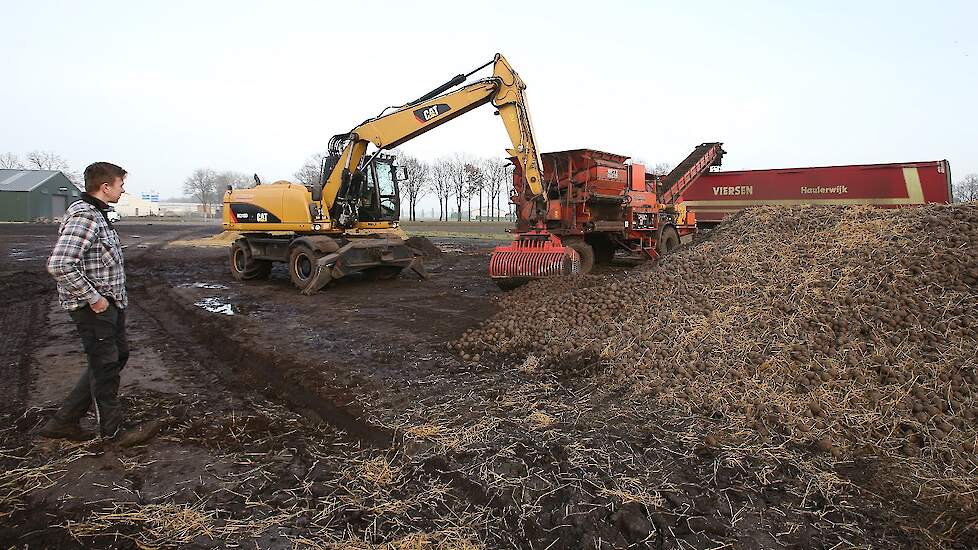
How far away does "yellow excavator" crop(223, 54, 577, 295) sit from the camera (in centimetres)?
1073

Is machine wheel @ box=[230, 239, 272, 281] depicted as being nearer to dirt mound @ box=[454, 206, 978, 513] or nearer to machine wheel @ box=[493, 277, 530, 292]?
machine wheel @ box=[493, 277, 530, 292]

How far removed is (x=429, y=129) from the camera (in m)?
11.2

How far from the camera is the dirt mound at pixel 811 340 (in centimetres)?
370

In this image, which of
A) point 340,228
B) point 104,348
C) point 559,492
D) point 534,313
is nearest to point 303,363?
point 104,348

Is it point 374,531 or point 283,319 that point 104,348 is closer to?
point 374,531

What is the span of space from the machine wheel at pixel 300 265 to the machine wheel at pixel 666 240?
8.34 m

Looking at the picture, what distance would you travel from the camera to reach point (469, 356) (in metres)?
6.07

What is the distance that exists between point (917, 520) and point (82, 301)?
5.21 m

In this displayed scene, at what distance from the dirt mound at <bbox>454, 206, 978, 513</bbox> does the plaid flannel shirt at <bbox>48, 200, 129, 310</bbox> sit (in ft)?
11.3

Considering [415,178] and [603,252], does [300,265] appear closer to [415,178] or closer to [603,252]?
[603,252]

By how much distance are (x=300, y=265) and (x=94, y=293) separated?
25.5 ft

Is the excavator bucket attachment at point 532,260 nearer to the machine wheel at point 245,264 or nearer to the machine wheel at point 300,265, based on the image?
the machine wheel at point 300,265

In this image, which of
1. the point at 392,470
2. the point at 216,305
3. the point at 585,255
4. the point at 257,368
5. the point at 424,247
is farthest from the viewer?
the point at 424,247

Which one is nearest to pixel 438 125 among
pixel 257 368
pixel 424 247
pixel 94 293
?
pixel 257 368
